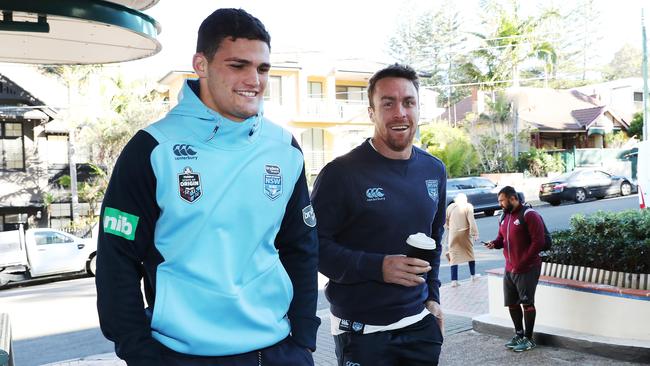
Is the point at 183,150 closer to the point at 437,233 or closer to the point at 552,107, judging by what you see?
the point at 437,233

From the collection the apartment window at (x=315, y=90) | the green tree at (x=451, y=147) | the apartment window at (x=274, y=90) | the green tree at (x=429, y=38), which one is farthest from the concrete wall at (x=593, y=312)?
the green tree at (x=429, y=38)

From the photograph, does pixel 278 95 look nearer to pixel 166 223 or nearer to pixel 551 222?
pixel 551 222

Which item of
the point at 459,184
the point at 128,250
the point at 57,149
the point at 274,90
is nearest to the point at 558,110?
the point at 274,90

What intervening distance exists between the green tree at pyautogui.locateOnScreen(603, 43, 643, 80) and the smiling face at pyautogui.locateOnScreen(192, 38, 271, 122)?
8160 centimetres

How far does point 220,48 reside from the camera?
7.75 feet

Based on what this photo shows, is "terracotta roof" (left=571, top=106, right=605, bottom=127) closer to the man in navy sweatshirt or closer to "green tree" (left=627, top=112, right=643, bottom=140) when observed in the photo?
"green tree" (left=627, top=112, right=643, bottom=140)

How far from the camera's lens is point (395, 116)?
11.6 ft

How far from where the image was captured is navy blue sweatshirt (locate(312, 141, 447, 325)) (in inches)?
132

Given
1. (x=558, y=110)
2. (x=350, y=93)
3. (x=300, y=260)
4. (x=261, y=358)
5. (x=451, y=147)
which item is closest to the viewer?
(x=261, y=358)

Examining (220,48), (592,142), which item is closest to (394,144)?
(220,48)

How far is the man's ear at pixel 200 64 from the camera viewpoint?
240cm

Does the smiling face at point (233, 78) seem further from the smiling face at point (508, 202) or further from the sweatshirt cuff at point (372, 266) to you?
the smiling face at point (508, 202)

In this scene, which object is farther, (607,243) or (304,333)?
(607,243)

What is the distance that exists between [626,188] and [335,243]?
2948 cm
